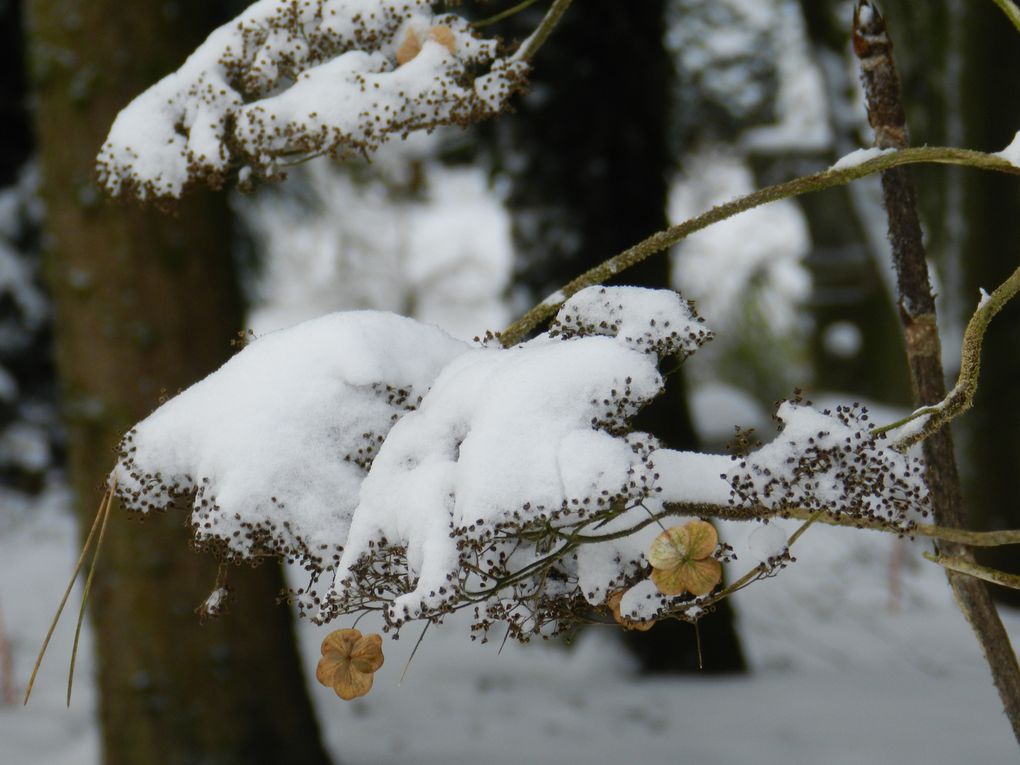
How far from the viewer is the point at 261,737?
2.95 m

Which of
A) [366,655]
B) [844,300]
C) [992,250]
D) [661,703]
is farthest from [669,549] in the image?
[844,300]

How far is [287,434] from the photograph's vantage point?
3.51ft

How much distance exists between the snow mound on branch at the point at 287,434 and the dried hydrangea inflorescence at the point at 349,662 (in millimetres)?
89

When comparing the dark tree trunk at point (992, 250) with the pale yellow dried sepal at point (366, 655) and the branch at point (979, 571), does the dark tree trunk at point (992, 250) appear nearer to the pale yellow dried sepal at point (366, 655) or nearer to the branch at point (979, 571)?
the branch at point (979, 571)

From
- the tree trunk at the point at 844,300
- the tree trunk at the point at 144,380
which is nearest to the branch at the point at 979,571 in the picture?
the tree trunk at the point at 144,380

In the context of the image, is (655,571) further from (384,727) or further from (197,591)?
(384,727)

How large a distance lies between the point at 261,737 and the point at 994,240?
374 cm

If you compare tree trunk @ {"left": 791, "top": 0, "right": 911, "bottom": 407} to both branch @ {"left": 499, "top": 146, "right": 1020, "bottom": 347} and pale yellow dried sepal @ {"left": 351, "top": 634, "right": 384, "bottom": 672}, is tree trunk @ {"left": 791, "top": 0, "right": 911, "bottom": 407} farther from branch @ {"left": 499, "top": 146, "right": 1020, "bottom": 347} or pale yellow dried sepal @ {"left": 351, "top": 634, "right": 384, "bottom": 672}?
pale yellow dried sepal @ {"left": 351, "top": 634, "right": 384, "bottom": 672}

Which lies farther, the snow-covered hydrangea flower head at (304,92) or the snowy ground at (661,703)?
the snowy ground at (661,703)

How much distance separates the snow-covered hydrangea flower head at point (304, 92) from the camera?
1330 millimetres

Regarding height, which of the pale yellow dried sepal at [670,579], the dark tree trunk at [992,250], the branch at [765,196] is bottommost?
the pale yellow dried sepal at [670,579]

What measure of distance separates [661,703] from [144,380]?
1987 millimetres

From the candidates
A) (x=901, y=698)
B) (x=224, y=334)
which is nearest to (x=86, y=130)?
(x=224, y=334)

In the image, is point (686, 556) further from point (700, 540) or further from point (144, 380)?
point (144, 380)
